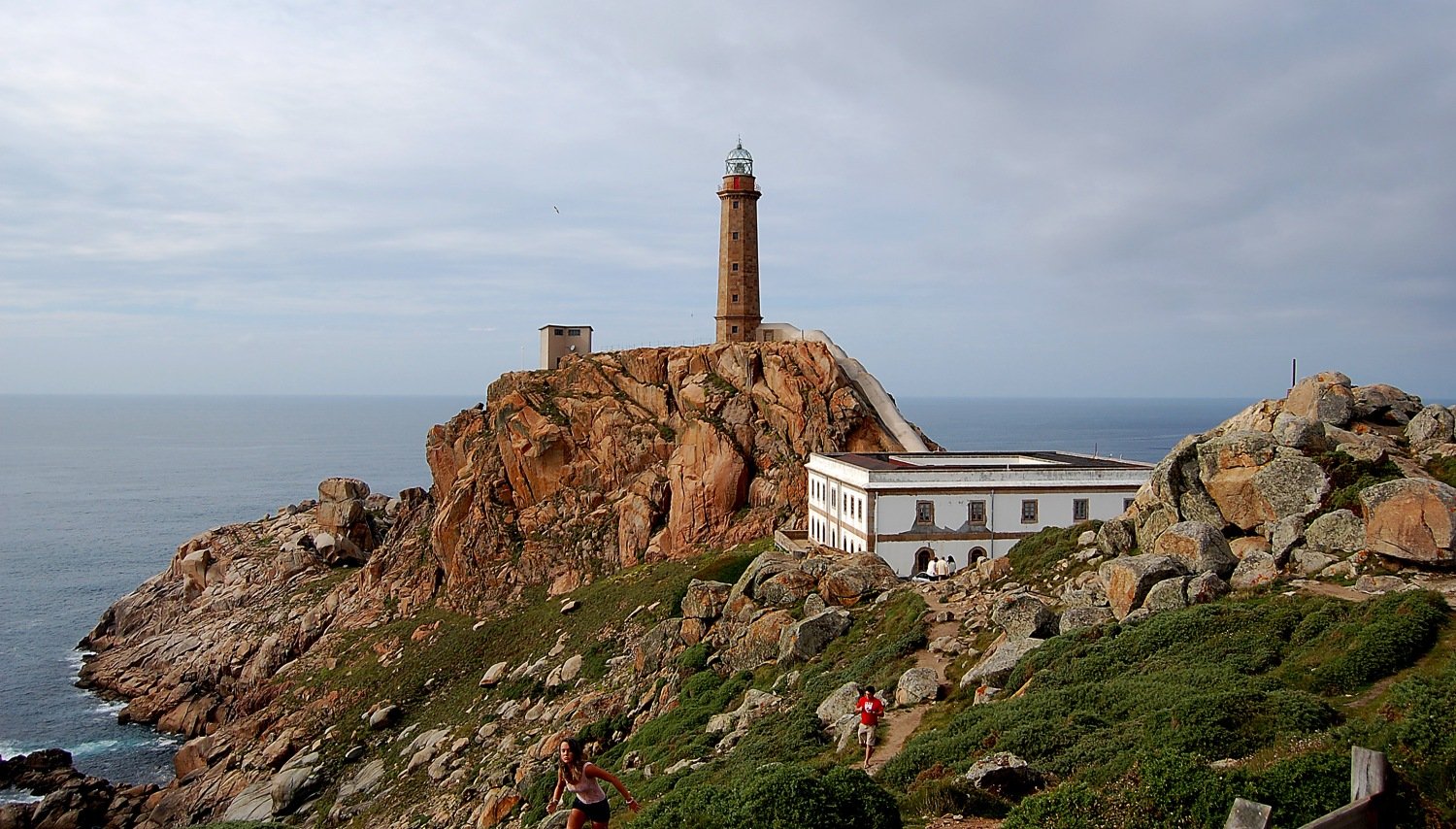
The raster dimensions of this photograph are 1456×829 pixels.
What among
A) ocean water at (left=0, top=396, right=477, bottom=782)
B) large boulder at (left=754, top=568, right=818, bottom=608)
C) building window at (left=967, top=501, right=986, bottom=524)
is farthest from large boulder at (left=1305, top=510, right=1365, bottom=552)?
ocean water at (left=0, top=396, right=477, bottom=782)

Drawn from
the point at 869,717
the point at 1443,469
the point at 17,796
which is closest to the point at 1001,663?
the point at 869,717

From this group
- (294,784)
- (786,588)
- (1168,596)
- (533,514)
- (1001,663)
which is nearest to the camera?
(1001,663)

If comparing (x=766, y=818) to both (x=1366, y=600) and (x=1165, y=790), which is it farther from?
(x=1366, y=600)

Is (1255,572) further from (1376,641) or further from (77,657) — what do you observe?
(77,657)

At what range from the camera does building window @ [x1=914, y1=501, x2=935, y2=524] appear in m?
42.1

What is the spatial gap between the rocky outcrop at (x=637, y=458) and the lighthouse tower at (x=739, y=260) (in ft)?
20.3

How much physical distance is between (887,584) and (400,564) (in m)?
39.9

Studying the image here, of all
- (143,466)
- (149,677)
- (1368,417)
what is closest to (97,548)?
(149,677)

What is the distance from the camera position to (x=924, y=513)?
4219cm

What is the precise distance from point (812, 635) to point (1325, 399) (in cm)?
1475

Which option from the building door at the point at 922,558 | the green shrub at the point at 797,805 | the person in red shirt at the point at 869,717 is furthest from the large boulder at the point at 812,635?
the green shrub at the point at 797,805

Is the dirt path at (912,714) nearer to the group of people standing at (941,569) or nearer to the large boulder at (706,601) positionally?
the group of people standing at (941,569)

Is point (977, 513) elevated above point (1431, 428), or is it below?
below

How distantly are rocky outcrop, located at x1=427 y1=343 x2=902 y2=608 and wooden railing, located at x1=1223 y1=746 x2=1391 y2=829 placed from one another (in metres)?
42.0
